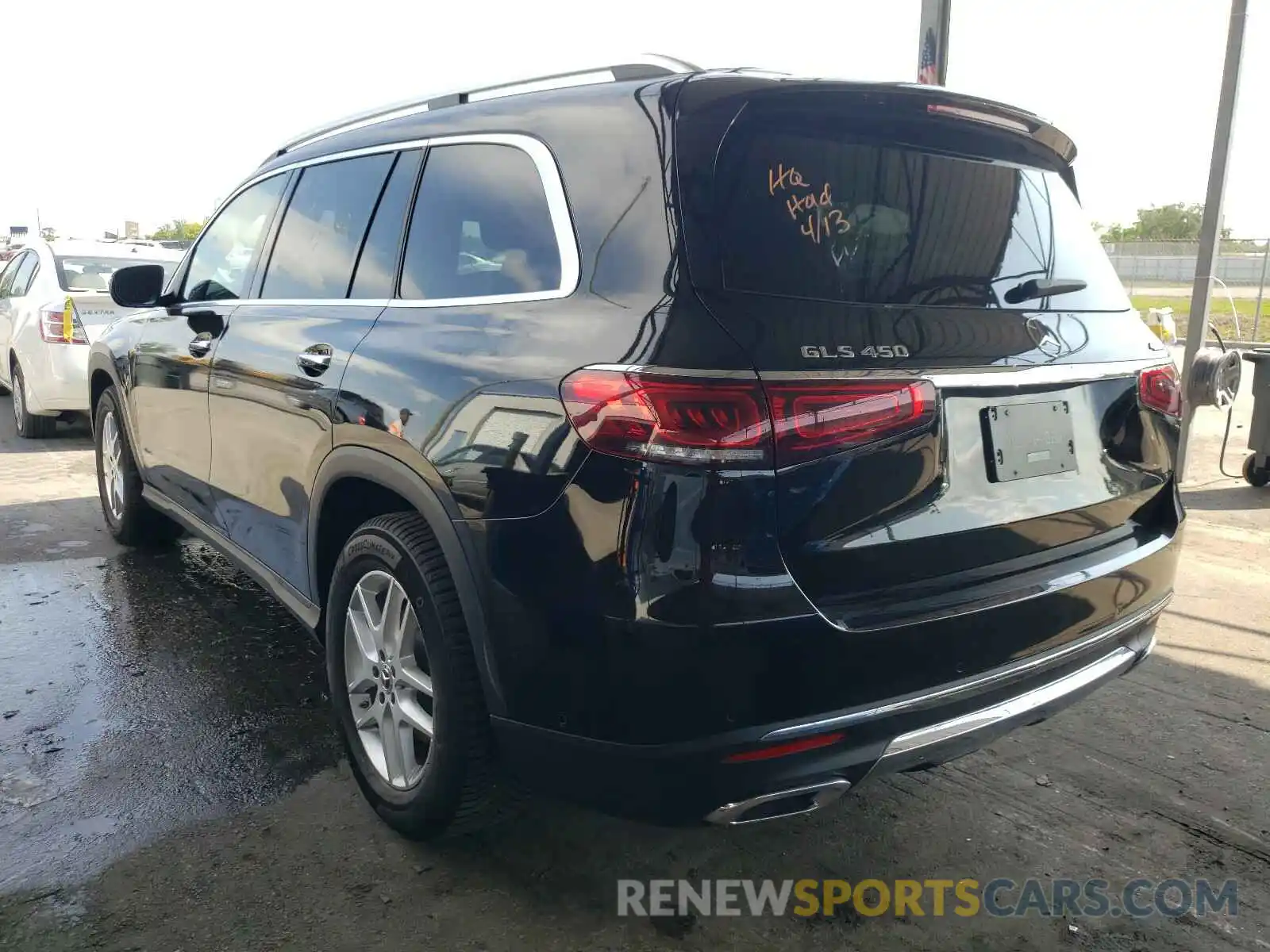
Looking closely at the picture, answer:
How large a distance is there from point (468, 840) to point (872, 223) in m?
1.84

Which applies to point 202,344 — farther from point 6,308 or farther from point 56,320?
point 6,308

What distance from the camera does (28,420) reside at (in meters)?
8.79

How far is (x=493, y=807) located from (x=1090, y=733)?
205 cm

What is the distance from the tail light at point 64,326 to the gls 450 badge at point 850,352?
311 inches

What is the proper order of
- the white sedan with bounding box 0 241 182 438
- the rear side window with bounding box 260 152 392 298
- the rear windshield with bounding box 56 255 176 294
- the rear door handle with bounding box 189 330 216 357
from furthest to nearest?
the rear windshield with bounding box 56 255 176 294, the white sedan with bounding box 0 241 182 438, the rear door handle with bounding box 189 330 216 357, the rear side window with bounding box 260 152 392 298

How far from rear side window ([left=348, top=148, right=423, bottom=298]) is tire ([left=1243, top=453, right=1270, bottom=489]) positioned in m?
6.45

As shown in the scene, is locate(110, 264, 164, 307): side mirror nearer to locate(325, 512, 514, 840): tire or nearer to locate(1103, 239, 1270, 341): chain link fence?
locate(325, 512, 514, 840): tire

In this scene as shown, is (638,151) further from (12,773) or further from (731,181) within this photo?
(12,773)

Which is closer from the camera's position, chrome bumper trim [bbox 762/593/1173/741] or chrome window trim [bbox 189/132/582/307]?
chrome bumper trim [bbox 762/593/1173/741]

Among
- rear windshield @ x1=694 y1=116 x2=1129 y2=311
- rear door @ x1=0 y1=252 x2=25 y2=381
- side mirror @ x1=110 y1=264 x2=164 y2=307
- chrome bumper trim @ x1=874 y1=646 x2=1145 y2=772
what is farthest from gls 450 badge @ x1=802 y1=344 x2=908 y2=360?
rear door @ x1=0 y1=252 x2=25 y2=381

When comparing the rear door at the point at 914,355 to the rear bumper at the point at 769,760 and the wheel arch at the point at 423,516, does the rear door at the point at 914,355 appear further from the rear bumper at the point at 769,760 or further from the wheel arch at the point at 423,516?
the wheel arch at the point at 423,516

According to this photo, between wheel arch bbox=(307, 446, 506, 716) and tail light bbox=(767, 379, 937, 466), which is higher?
tail light bbox=(767, 379, 937, 466)

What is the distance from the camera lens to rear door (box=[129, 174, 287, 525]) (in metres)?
3.82

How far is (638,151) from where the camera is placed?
214 cm
